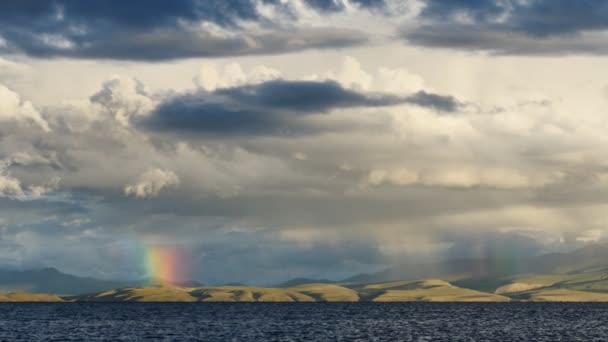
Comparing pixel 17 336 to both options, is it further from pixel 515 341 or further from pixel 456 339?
pixel 515 341

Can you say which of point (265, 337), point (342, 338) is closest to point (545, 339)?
point (342, 338)

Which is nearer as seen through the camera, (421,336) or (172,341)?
(172,341)

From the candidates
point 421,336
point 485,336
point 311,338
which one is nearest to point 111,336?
point 311,338

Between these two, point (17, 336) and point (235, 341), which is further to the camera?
point (17, 336)

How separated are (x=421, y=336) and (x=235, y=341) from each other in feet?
141

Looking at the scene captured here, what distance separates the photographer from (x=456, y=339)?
183250mm

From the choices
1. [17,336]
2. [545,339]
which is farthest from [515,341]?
[17,336]

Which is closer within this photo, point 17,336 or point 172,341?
point 172,341

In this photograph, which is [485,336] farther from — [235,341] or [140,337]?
[140,337]

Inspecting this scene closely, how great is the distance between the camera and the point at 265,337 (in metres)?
189

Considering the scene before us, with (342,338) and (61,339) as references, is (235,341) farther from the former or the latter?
(61,339)

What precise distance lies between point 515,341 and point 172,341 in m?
72.3

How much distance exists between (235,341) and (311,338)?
17150 mm

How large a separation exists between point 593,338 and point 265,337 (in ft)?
239
